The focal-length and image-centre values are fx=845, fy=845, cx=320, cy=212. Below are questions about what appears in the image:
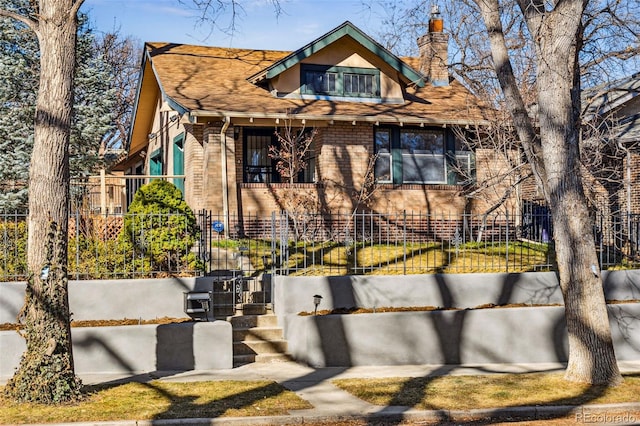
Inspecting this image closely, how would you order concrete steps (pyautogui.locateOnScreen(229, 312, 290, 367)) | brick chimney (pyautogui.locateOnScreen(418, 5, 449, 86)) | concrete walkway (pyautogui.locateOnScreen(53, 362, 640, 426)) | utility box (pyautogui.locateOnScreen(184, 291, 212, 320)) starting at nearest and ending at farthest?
1. concrete walkway (pyautogui.locateOnScreen(53, 362, 640, 426))
2. utility box (pyautogui.locateOnScreen(184, 291, 212, 320))
3. concrete steps (pyautogui.locateOnScreen(229, 312, 290, 367))
4. brick chimney (pyautogui.locateOnScreen(418, 5, 449, 86))

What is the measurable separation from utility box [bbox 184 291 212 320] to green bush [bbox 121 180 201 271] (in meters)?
1.04

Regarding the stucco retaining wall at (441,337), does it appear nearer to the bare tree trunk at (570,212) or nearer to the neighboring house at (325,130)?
the bare tree trunk at (570,212)

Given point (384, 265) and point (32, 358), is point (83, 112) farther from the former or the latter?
point (32, 358)

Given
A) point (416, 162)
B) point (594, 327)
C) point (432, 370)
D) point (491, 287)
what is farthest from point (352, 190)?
point (594, 327)

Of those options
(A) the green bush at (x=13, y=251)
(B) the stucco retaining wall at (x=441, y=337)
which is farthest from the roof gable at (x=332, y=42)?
(B) the stucco retaining wall at (x=441, y=337)

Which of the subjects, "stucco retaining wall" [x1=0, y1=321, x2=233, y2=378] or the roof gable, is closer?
"stucco retaining wall" [x1=0, y1=321, x2=233, y2=378]

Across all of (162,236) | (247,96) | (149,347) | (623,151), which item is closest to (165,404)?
(149,347)

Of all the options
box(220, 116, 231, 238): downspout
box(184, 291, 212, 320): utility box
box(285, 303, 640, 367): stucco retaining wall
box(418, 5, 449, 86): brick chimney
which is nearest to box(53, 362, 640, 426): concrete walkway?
box(285, 303, 640, 367): stucco retaining wall

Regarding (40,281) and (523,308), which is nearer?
(40,281)

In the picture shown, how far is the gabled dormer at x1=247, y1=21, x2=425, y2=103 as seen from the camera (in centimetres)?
2175

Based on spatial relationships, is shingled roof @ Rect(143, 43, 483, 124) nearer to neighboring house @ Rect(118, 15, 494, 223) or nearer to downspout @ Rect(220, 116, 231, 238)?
neighboring house @ Rect(118, 15, 494, 223)

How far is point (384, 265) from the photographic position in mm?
16641

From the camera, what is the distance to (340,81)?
2242 cm

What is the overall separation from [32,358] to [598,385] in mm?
7397
